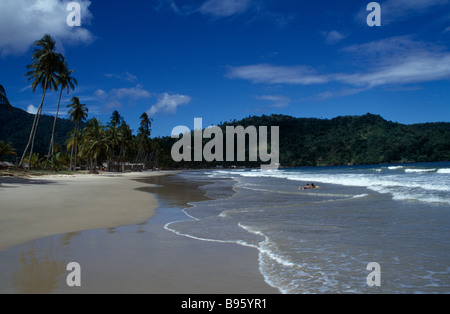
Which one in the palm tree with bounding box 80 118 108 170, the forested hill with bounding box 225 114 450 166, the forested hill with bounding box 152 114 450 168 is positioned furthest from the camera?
the forested hill with bounding box 152 114 450 168

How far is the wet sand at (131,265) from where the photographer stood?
417 cm

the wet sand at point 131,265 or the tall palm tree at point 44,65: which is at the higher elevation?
the tall palm tree at point 44,65

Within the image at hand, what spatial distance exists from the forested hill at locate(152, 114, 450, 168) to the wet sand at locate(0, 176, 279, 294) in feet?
396

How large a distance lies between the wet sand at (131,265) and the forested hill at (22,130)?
10451 cm

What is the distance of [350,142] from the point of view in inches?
5694

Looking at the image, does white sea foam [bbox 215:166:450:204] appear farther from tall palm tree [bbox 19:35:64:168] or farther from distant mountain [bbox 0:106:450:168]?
distant mountain [bbox 0:106:450:168]

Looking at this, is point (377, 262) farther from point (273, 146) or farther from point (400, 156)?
point (273, 146)

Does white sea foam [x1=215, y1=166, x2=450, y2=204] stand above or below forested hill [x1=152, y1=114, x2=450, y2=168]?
below

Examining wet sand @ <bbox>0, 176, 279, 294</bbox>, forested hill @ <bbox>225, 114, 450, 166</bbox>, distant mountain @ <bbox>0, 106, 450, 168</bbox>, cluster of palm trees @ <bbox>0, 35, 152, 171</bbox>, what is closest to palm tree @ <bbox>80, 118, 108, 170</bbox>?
cluster of palm trees @ <bbox>0, 35, 152, 171</bbox>

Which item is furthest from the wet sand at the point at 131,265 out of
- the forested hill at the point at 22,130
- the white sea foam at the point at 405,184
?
the forested hill at the point at 22,130

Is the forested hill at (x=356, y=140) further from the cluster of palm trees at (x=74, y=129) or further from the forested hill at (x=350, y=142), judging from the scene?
the cluster of palm trees at (x=74, y=129)

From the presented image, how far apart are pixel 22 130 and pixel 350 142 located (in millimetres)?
130882

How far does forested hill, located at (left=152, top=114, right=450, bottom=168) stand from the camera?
116 m

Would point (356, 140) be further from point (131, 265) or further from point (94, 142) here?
point (131, 265)
